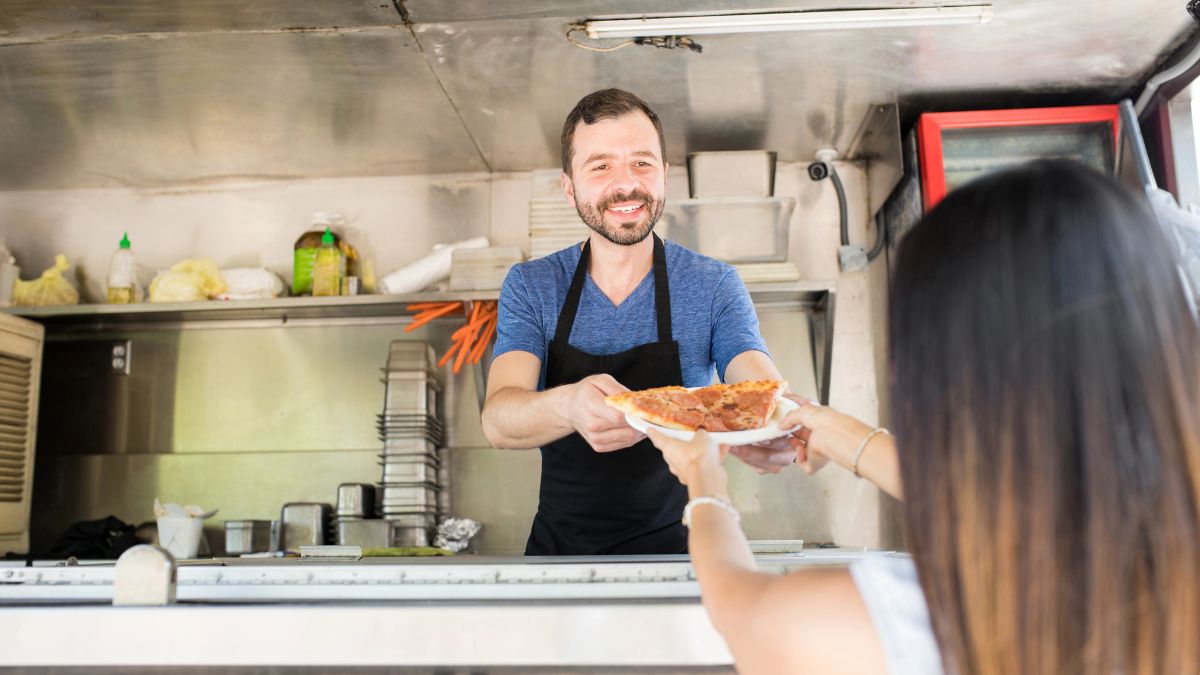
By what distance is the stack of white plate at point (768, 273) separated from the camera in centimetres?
343

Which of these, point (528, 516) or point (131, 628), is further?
point (528, 516)

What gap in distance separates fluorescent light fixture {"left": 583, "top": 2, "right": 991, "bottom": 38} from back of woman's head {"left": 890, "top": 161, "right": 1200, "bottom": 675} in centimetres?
204

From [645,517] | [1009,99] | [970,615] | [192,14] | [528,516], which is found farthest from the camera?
[528,516]

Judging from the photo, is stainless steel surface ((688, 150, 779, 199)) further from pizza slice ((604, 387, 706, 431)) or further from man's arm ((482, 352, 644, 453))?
pizza slice ((604, 387, 706, 431))

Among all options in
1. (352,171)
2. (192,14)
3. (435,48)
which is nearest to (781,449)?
(435,48)

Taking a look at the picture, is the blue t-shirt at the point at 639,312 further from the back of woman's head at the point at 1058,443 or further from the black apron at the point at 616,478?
the back of woman's head at the point at 1058,443

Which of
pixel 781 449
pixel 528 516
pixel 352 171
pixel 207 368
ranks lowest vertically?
pixel 528 516

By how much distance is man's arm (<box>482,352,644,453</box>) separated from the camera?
170cm

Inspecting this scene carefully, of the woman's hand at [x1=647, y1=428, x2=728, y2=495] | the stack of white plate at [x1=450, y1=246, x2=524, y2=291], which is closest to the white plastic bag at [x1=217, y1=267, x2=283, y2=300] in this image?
the stack of white plate at [x1=450, y1=246, x2=524, y2=291]

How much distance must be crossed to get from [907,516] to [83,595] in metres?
1.11

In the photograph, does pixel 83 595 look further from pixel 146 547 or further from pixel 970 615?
pixel 970 615

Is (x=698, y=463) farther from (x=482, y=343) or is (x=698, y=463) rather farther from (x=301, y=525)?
(x=301, y=525)

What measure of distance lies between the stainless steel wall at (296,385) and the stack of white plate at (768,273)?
37cm

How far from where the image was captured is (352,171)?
13.1ft
